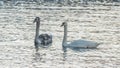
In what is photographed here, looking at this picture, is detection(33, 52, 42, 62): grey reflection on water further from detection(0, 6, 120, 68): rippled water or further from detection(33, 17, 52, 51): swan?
detection(33, 17, 52, 51): swan

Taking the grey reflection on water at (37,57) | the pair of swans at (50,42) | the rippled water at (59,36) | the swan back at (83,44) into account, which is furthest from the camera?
the pair of swans at (50,42)

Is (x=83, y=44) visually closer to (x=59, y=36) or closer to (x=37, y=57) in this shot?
(x=59, y=36)

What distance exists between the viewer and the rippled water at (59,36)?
2766 centimetres

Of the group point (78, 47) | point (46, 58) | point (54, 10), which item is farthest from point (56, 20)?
point (46, 58)

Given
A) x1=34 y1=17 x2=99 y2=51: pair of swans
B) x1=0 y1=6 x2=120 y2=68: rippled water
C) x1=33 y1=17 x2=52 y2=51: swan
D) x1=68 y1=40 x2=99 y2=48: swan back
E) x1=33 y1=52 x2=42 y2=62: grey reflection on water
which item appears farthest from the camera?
x1=33 y1=17 x2=52 y2=51: swan

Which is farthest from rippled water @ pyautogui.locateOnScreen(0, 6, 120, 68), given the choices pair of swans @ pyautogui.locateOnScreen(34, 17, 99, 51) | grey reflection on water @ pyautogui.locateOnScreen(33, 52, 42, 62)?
pair of swans @ pyautogui.locateOnScreen(34, 17, 99, 51)

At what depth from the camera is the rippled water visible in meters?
27.7

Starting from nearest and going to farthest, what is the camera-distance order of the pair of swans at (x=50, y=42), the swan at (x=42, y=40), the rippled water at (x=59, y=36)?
the rippled water at (x=59, y=36) → the pair of swans at (x=50, y=42) → the swan at (x=42, y=40)

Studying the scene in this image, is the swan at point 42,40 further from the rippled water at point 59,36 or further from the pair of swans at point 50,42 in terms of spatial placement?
the rippled water at point 59,36

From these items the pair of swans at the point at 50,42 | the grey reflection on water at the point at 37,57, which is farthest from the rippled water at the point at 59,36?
the pair of swans at the point at 50,42

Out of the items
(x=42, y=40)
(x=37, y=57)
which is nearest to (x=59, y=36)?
(x=42, y=40)

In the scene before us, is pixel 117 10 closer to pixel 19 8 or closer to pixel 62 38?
pixel 19 8

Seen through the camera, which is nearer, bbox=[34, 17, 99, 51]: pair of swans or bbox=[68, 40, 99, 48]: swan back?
bbox=[68, 40, 99, 48]: swan back

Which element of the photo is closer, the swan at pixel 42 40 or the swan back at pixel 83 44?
the swan back at pixel 83 44
